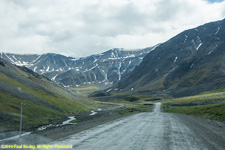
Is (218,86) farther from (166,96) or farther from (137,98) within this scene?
(137,98)

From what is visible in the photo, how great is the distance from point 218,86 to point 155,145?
175339mm

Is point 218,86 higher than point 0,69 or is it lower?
lower

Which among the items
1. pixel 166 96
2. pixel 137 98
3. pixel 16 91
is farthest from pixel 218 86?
pixel 16 91

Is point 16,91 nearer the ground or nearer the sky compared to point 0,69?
nearer the ground

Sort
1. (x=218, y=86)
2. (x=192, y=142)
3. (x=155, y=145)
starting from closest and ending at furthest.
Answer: (x=155, y=145) < (x=192, y=142) < (x=218, y=86)

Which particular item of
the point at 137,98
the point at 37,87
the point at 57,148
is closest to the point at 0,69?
the point at 37,87

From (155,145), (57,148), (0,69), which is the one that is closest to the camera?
(57,148)

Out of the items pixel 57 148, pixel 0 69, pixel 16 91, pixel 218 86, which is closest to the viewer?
pixel 57 148

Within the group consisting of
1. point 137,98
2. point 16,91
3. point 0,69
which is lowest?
point 137,98

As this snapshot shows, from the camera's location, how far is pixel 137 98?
187 meters

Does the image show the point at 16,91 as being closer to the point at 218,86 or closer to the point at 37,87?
the point at 37,87

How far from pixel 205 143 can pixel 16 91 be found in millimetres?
63369

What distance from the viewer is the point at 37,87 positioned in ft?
304

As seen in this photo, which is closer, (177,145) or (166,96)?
(177,145)
